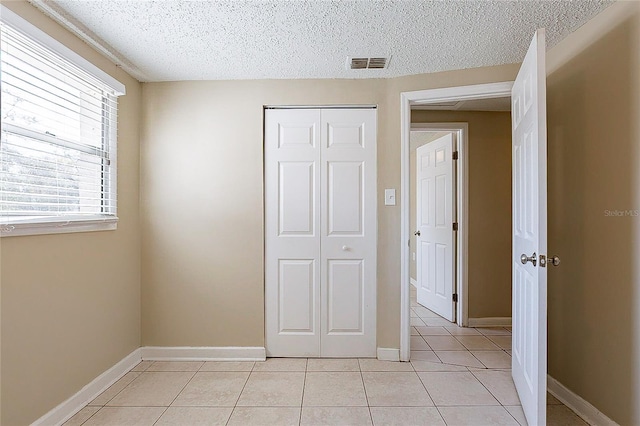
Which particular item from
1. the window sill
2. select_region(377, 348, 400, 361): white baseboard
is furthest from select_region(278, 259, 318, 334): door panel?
the window sill

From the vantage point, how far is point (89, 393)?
2074mm

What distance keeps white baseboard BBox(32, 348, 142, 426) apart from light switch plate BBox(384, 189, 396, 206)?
2.32 metres

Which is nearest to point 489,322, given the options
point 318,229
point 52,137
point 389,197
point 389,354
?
point 389,354

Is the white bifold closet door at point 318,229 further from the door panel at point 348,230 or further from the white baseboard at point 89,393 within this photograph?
the white baseboard at point 89,393

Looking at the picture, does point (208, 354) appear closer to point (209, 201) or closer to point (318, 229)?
point (209, 201)

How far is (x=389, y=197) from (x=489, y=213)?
4.94 feet

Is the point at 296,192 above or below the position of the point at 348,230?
above

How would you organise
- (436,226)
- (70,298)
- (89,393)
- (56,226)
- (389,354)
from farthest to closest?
(436,226), (389,354), (89,393), (70,298), (56,226)

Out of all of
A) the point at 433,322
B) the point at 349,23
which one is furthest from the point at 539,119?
the point at 433,322

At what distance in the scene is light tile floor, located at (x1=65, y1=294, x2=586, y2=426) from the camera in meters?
1.88

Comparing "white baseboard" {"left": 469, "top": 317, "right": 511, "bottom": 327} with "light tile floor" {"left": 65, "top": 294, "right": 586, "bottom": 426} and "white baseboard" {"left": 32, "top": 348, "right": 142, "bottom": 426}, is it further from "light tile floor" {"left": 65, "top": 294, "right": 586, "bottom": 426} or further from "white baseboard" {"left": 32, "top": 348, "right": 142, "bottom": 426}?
"white baseboard" {"left": 32, "top": 348, "right": 142, "bottom": 426}

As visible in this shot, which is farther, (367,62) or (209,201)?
(209,201)

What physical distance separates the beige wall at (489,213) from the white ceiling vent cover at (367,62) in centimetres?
139

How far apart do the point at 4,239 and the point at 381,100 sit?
2.49 meters
